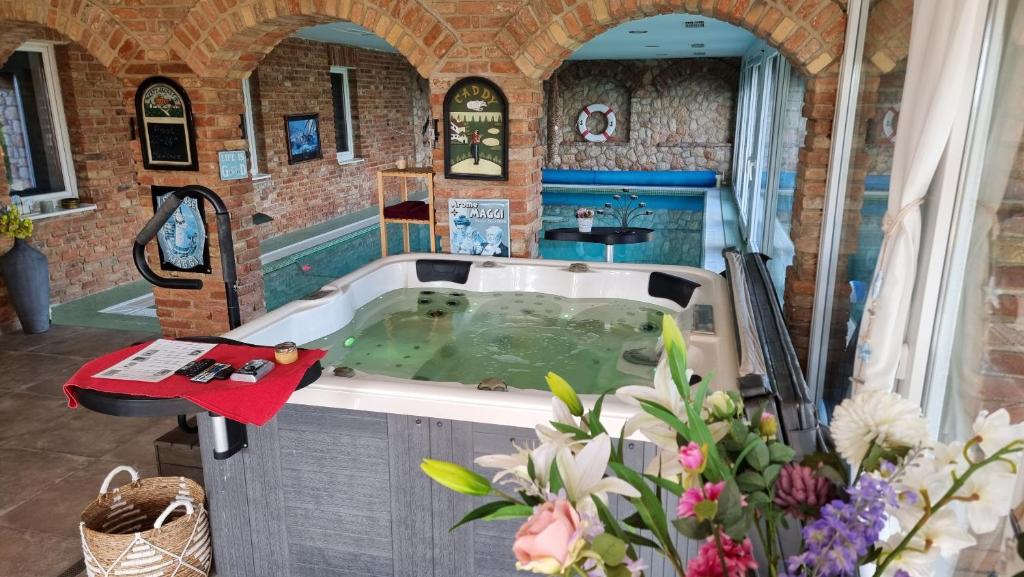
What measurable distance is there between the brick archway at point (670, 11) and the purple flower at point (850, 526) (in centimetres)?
291

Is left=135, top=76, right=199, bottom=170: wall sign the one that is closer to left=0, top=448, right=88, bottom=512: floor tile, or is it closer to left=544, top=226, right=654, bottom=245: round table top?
left=0, top=448, right=88, bottom=512: floor tile

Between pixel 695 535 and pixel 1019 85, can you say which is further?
pixel 1019 85

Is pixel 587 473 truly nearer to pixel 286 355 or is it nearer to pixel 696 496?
pixel 696 496

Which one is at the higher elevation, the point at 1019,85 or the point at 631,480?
the point at 1019,85

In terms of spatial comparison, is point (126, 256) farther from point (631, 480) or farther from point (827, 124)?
point (631, 480)

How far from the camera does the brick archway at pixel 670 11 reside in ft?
10.0

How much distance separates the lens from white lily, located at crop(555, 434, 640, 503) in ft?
2.21

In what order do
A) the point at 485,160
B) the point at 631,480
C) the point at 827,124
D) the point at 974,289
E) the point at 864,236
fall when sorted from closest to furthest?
the point at 631,480, the point at 974,289, the point at 864,236, the point at 827,124, the point at 485,160

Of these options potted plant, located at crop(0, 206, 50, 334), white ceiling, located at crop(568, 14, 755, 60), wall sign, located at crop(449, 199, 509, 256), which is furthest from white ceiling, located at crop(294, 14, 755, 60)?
potted plant, located at crop(0, 206, 50, 334)

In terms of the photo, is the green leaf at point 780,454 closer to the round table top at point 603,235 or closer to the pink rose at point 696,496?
the pink rose at point 696,496

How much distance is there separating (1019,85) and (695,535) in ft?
3.81

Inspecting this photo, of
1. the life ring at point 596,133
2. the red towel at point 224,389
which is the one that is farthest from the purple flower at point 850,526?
the life ring at point 596,133

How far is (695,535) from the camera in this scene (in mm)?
669

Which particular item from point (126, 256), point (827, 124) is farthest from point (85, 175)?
point (827, 124)
